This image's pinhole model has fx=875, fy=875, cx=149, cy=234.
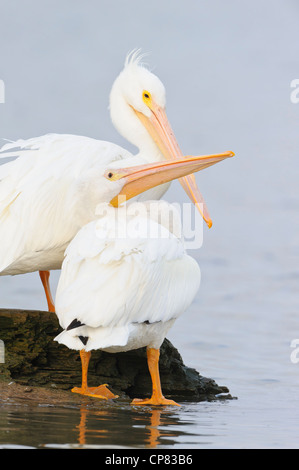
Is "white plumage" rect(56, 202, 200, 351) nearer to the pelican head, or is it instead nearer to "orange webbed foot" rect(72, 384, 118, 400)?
"orange webbed foot" rect(72, 384, 118, 400)

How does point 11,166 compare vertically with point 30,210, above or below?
above

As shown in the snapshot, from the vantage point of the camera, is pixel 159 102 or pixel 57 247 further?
pixel 159 102

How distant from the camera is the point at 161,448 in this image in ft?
12.9

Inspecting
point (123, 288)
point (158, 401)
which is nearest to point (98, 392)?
point (158, 401)

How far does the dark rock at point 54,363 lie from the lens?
5918mm

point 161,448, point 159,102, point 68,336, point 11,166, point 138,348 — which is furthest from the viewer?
point 159,102

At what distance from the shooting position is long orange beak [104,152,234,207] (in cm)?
639

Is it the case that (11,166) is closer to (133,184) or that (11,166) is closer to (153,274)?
(133,184)

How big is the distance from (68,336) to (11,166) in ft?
6.41

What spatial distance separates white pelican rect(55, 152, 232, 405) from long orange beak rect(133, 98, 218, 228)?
1.67m

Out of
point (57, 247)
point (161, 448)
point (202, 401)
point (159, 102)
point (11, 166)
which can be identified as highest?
point (159, 102)

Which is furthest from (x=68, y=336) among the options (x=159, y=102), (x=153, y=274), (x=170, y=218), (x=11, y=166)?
(x=159, y=102)

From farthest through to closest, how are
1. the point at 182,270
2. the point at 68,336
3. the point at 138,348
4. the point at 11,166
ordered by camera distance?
the point at 11,166 < the point at 138,348 < the point at 182,270 < the point at 68,336

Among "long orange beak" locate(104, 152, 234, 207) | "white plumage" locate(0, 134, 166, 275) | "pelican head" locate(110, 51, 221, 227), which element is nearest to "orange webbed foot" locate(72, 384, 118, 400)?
"white plumage" locate(0, 134, 166, 275)
